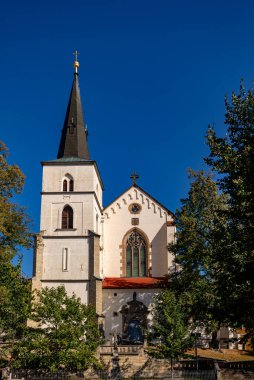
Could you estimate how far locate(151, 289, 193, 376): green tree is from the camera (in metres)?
29.0

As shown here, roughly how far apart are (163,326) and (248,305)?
1308 cm

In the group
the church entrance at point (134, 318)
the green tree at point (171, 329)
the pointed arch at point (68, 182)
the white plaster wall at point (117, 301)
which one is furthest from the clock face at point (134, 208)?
the green tree at point (171, 329)

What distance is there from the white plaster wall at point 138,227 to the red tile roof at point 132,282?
3.56 feet

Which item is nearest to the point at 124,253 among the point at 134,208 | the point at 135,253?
the point at 135,253

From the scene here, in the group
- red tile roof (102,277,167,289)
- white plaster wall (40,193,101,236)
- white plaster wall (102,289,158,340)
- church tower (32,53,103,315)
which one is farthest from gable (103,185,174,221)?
white plaster wall (102,289,158,340)

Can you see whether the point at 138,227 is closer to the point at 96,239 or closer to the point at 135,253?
the point at 135,253

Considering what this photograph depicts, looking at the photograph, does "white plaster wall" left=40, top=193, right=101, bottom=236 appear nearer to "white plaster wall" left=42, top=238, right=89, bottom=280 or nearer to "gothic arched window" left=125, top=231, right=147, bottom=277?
"white plaster wall" left=42, top=238, right=89, bottom=280

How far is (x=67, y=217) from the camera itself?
4091cm

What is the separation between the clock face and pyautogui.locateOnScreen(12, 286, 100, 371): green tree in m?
18.5

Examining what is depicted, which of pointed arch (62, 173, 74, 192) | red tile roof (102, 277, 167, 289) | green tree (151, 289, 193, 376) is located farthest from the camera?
pointed arch (62, 173, 74, 192)

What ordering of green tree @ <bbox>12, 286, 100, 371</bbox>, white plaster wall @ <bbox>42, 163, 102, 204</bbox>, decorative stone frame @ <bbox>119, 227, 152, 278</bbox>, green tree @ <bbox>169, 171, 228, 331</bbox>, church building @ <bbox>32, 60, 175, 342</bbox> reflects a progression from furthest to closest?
decorative stone frame @ <bbox>119, 227, 152, 278</bbox>
white plaster wall @ <bbox>42, 163, 102, 204</bbox>
church building @ <bbox>32, 60, 175, 342</bbox>
green tree @ <bbox>169, 171, 228, 331</bbox>
green tree @ <bbox>12, 286, 100, 371</bbox>

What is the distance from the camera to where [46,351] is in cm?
2567

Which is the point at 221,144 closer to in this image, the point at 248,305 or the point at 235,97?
the point at 235,97

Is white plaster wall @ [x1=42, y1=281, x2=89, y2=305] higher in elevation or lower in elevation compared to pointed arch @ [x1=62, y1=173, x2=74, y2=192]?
lower
